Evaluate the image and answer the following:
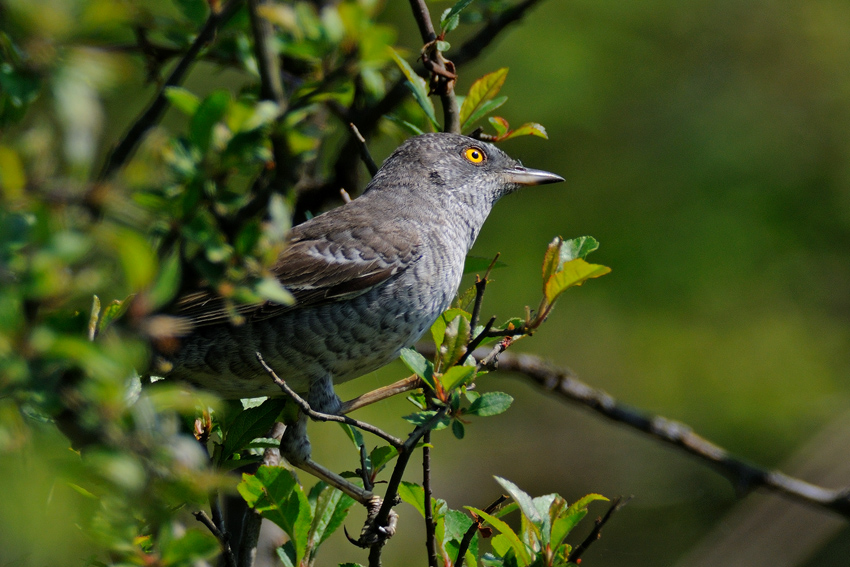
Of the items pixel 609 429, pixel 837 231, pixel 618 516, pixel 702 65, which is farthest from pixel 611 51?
pixel 618 516

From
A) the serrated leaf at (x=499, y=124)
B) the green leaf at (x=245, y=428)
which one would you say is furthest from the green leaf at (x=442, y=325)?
the serrated leaf at (x=499, y=124)

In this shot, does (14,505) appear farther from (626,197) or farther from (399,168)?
(626,197)

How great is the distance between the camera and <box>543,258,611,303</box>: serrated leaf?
2.08 m

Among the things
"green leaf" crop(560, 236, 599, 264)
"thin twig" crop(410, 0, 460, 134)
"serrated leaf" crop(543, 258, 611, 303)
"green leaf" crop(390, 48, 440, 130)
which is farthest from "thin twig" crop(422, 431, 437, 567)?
"thin twig" crop(410, 0, 460, 134)

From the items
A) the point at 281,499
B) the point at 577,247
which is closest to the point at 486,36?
the point at 577,247

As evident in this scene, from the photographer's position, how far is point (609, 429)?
746cm

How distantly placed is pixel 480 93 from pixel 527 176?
929 mm

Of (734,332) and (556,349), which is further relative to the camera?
(556,349)

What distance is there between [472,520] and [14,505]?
1.40m

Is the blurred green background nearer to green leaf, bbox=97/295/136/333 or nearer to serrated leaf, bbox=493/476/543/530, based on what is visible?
serrated leaf, bbox=493/476/543/530

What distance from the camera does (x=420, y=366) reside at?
216 cm

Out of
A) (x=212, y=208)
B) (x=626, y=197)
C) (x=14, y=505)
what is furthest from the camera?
(x=626, y=197)

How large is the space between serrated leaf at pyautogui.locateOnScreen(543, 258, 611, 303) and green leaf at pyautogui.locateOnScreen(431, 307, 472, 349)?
0.89 ft

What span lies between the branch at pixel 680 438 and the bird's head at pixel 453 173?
0.88 meters
